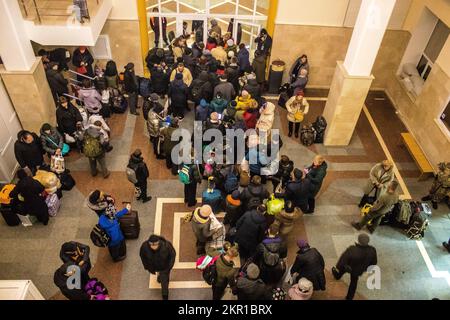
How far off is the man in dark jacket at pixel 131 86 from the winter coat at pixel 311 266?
21.4 ft

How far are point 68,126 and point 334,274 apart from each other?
21.6ft

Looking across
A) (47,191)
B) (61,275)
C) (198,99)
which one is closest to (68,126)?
(47,191)

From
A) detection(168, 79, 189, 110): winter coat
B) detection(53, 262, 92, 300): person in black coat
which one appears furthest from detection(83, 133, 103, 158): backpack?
detection(53, 262, 92, 300): person in black coat

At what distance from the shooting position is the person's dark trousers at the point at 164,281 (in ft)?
21.0

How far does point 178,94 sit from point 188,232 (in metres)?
3.69

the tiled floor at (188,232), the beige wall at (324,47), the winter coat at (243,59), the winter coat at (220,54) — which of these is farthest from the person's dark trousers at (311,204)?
the beige wall at (324,47)

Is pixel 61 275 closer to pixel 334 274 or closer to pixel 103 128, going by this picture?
pixel 103 128

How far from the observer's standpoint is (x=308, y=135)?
33.1 feet

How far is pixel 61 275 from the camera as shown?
564 cm

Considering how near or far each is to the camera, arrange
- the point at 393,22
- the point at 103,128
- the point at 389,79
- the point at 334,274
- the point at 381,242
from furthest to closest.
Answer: the point at 389,79 → the point at 393,22 → the point at 103,128 → the point at 381,242 → the point at 334,274

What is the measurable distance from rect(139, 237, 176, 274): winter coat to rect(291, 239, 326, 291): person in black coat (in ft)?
6.91

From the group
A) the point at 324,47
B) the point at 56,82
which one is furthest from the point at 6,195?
the point at 324,47

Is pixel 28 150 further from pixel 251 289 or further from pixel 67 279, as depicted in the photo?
pixel 251 289

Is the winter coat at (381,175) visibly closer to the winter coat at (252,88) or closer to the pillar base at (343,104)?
the pillar base at (343,104)
